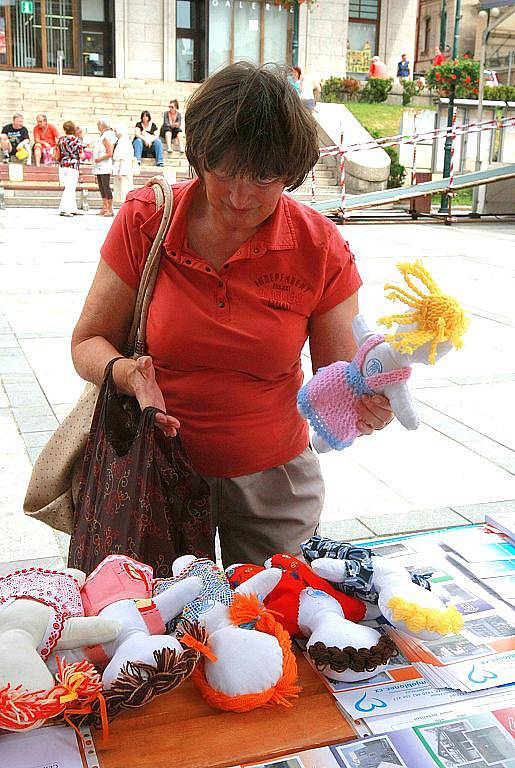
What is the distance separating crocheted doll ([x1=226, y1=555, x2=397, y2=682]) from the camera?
Result: 1.56 m

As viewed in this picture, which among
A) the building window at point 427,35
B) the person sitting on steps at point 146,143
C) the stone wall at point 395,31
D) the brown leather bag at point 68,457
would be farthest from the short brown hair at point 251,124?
the building window at point 427,35

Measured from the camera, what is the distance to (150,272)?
2096 millimetres

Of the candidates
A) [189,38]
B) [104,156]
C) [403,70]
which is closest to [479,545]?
[104,156]

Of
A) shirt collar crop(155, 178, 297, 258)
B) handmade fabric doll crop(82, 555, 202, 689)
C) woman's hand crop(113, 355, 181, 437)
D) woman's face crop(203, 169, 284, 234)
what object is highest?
woman's face crop(203, 169, 284, 234)

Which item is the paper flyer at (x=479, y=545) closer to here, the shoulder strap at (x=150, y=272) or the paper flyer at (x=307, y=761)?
the paper flyer at (x=307, y=761)

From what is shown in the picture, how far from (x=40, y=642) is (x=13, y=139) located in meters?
20.6

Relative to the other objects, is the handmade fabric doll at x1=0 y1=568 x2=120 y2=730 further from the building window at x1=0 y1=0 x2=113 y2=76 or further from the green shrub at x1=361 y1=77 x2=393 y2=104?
the building window at x1=0 y1=0 x2=113 y2=76

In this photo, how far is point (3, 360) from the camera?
19.8ft

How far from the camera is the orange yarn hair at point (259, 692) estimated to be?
1464 millimetres

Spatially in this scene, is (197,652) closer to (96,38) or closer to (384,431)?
(384,431)

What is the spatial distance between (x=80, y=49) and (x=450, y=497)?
2967 cm

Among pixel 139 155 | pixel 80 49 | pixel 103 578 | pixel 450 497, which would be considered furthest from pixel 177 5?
pixel 103 578

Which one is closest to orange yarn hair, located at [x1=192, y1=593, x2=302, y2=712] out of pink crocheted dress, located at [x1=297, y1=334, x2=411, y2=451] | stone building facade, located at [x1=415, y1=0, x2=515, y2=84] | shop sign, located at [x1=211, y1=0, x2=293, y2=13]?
pink crocheted dress, located at [x1=297, y1=334, x2=411, y2=451]

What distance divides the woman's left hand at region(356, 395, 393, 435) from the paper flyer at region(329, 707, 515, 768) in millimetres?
611
